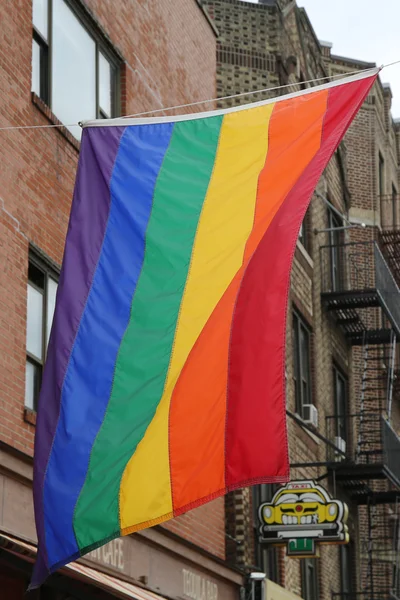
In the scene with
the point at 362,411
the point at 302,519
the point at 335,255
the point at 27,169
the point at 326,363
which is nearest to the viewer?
the point at 27,169

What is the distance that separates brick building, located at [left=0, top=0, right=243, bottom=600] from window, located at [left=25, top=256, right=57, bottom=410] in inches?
0.5

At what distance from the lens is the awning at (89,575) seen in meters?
11.4

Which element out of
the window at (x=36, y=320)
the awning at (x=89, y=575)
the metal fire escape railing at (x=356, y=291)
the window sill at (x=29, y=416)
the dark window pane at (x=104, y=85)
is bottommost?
the awning at (x=89, y=575)

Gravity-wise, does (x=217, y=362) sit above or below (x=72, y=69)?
below

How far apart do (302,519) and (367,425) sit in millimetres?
9096

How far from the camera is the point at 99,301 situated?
986 centimetres

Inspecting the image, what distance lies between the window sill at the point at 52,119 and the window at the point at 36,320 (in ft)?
5.60

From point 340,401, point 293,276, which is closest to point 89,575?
point 293,276

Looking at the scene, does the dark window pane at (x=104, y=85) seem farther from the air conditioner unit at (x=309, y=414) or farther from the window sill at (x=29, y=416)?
the air conditioner unit at (x=309, y=414)

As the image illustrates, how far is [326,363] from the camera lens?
28141 mm

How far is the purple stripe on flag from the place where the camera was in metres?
9.29

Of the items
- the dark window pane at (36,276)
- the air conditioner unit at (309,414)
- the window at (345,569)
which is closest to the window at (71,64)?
the dark window pane at (36,276)

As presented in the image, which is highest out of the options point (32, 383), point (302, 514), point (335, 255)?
point (335, 255)

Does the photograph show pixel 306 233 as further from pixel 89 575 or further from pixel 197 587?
pixel 89 575
